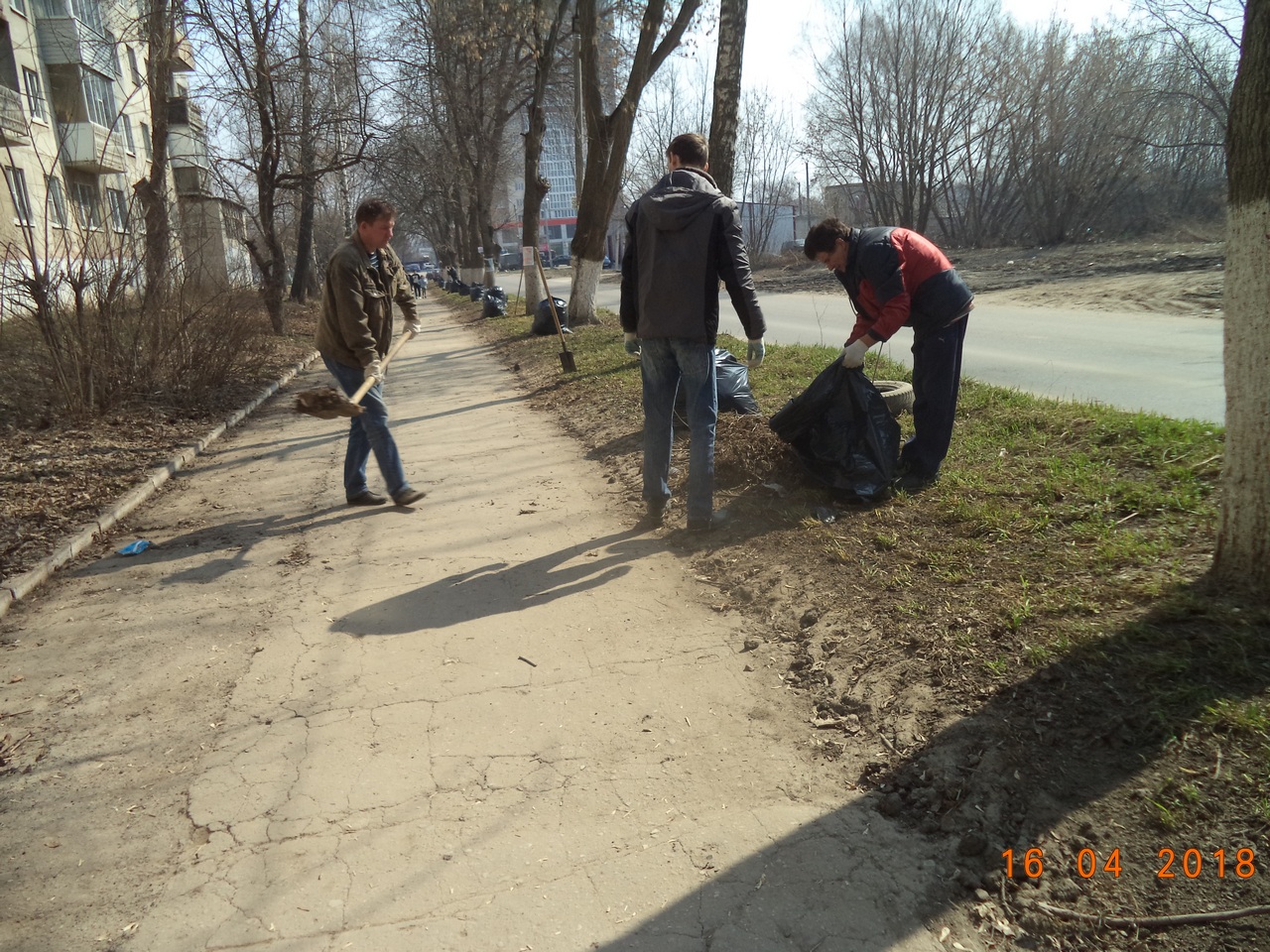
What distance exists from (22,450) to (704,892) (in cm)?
780

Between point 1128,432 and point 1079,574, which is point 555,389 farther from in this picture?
point 1079,574

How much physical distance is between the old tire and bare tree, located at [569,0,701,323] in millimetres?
9487

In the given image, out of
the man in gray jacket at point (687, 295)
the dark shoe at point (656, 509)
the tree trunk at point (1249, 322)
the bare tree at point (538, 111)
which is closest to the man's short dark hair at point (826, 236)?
the man in gray jacket at point (687, 295)

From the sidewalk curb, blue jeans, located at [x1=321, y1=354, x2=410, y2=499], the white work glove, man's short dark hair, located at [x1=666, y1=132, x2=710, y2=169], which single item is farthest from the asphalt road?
the sidewalk curb

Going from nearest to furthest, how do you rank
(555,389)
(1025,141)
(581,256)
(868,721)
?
(868,721)
(555,389)
(581,256)
(1025,141)

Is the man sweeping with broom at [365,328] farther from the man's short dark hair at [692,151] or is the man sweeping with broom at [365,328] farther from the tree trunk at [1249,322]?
the tree trunk at [1249,322]

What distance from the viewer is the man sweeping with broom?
551 centimetres

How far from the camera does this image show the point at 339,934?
222 cm

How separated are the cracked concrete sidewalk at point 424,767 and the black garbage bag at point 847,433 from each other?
3.55 feet

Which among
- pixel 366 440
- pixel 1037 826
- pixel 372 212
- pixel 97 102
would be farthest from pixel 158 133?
pixel 97 102

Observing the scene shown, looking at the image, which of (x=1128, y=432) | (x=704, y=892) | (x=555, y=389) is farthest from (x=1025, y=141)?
(x=704, y=892)

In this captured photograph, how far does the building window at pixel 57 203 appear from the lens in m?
8.02

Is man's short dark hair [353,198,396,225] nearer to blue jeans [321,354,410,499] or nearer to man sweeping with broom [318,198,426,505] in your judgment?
man sweeping with broom [318,198,426,505]

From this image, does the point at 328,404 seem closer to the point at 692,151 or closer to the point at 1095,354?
the point at 692,151
